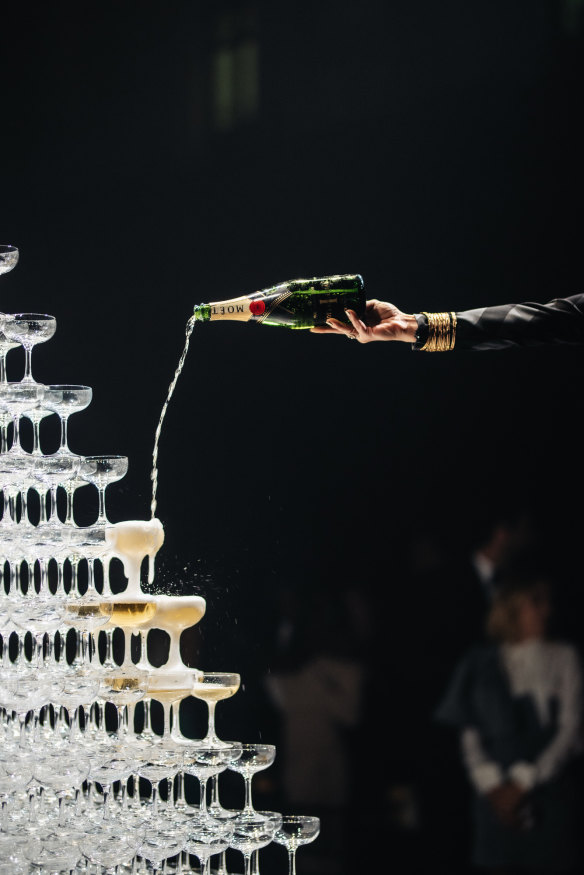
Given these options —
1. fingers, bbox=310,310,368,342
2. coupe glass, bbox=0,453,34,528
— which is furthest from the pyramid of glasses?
fingers, bbox=310,310,368,342

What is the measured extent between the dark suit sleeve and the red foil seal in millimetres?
425

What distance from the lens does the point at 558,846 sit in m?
3.07

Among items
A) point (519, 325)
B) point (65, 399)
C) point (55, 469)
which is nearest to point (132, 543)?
point (55, 469)

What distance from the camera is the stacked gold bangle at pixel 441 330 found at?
2531 millimetres

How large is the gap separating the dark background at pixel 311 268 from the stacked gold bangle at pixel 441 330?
0.60 meters

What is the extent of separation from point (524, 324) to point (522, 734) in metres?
1.20

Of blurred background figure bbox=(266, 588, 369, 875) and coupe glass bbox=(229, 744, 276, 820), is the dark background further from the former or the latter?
coupe glass bbox=(229, 744, 276, 820)

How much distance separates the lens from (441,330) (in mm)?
2535

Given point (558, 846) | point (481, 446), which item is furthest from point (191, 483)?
point (558, 846)

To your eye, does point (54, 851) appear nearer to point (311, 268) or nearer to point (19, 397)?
point (19, 397)

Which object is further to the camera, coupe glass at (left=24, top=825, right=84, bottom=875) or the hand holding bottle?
the hand holding bottle

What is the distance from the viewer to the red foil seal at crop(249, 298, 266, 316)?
8.53 ft

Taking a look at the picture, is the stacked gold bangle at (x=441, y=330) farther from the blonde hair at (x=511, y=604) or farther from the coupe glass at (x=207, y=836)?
the coupe glass at (x=207, y=836)

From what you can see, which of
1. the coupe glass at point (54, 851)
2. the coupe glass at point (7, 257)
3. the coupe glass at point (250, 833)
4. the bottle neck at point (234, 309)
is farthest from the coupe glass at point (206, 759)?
the coupe glass at point (7, 257)
